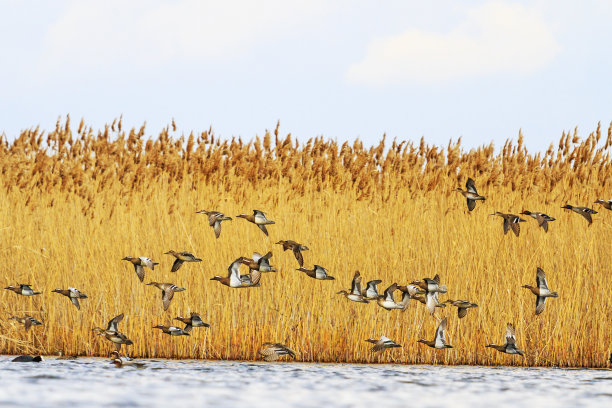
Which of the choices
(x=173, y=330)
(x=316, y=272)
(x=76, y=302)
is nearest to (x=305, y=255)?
(x=316, y=272)

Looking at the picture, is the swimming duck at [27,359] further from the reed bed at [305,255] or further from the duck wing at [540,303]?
the duck wing at [540,303]

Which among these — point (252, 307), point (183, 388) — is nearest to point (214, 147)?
point (252, 307)

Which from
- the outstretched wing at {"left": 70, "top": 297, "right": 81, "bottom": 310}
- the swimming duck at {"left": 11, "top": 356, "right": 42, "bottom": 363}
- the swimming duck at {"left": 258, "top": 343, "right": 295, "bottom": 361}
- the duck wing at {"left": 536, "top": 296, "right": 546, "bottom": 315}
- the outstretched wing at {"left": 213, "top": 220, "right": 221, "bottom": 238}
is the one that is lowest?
the swimming duck at {"left": 11, "top": 356, "right": 42, "bottom": 363}

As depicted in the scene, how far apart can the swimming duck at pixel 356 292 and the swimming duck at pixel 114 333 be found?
1929mm

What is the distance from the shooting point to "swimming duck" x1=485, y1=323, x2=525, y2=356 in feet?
23.7

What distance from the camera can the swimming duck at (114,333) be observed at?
7.31 m

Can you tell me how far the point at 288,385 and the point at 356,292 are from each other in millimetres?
1695

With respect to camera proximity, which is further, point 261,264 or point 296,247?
point 296,247

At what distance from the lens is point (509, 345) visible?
23.9ft

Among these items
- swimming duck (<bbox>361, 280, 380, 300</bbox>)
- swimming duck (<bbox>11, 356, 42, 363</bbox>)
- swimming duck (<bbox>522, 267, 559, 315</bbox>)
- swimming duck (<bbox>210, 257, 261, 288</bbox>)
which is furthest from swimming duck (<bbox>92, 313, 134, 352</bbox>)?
swimming duck (<bbox>522, 267, 559, 315</bbox>)

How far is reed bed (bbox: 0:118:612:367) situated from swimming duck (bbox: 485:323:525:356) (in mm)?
301

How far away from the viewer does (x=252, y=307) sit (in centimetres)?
769

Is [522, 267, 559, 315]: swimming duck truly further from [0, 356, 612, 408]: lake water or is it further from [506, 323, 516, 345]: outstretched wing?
[0, 356, 612, 408]: lake water

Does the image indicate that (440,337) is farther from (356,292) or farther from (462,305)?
(356,292)
